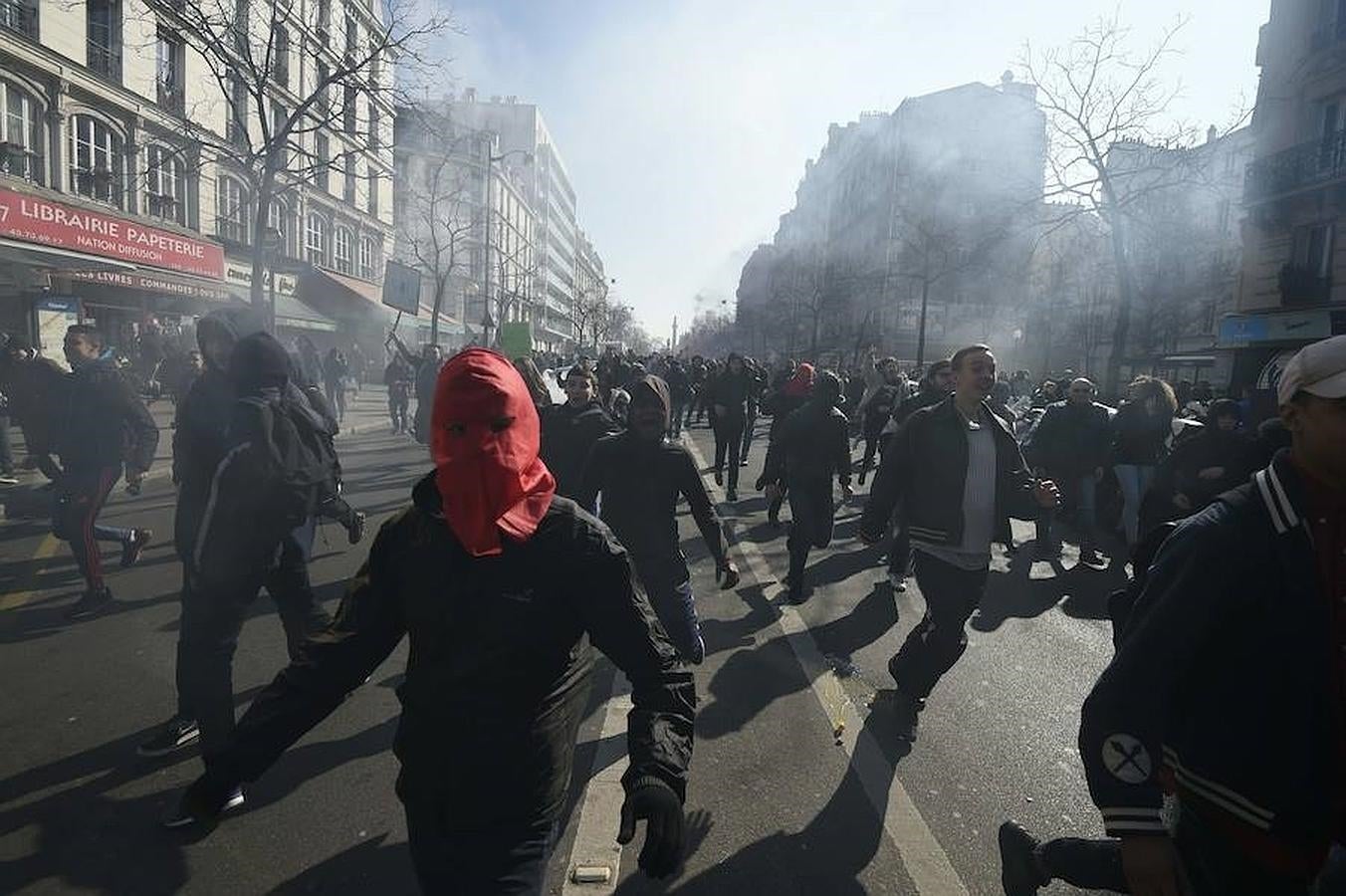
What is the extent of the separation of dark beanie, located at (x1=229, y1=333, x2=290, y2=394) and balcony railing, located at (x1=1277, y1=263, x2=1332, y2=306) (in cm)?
2466

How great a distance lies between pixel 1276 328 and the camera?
20.5 metres

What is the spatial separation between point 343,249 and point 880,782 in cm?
3536

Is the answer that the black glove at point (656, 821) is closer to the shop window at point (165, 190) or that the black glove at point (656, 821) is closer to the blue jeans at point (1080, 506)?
the blue jeans at point (1080, 506)

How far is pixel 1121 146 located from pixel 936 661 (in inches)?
825

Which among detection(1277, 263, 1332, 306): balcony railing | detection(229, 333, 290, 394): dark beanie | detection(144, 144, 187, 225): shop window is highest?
detection(144, 144, 187, 225): shop window

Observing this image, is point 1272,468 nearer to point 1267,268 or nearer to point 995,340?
point 1267,268

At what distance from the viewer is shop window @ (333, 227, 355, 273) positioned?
32.9m

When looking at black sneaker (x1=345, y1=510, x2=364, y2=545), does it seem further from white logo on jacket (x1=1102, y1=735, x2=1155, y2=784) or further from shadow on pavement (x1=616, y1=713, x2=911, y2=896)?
white logo on jacket (x1=1102, y1=735, x2=1155, y2=784)

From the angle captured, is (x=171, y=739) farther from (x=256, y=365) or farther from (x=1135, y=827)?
(x=1135, y=827)

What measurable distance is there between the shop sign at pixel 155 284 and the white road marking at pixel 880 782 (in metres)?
17.8

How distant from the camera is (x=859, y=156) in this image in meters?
70.8

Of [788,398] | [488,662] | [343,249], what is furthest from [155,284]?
[488,662]

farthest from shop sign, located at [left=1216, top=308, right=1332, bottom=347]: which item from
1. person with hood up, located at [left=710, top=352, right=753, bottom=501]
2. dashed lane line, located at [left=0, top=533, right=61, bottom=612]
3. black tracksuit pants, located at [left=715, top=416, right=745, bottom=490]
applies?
dashed lane line, located at [left=0, top=533, right=61, bottom=612]

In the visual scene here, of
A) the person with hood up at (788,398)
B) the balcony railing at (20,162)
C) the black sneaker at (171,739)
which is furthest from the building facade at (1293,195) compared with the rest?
the balcony railing at (20,162)
